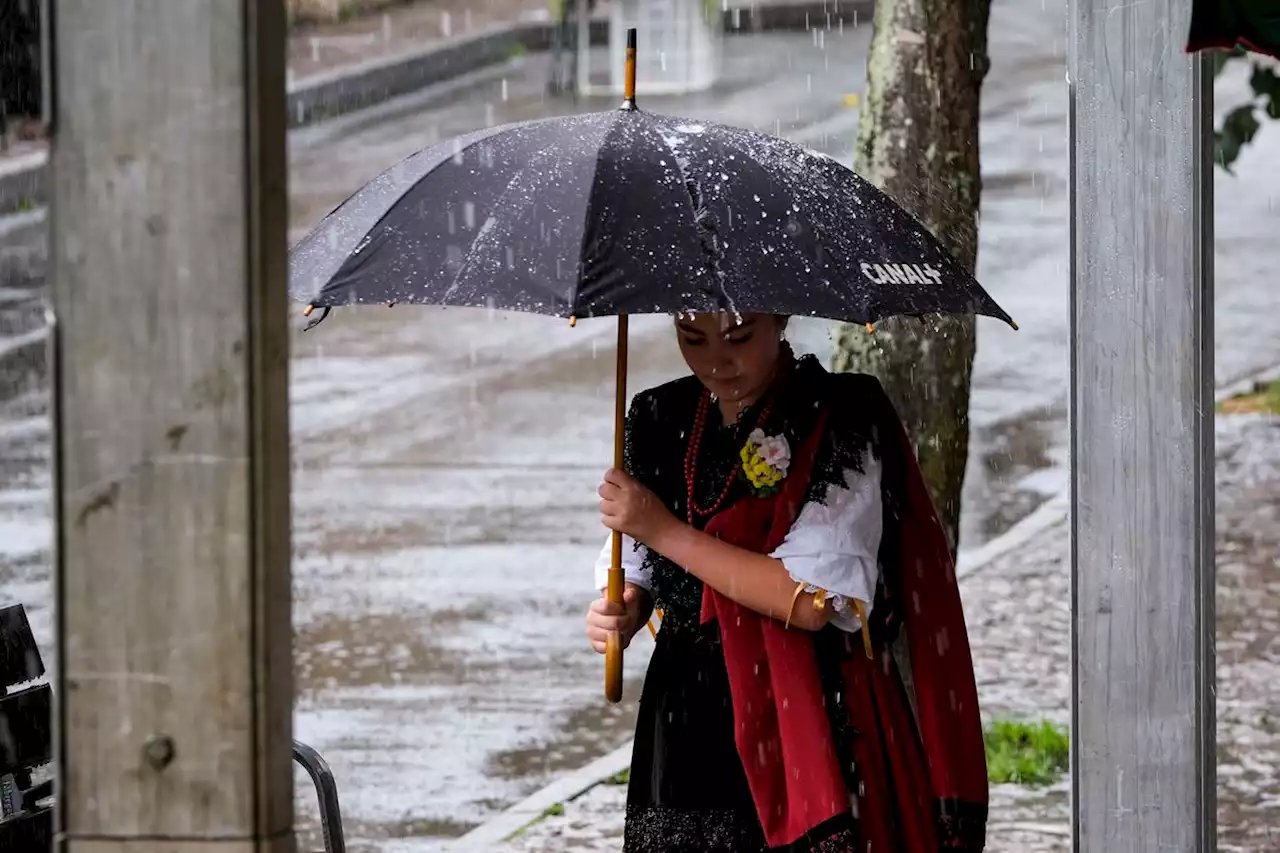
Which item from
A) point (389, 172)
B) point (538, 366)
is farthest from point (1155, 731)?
point (538, 366)

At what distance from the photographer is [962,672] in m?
3.38

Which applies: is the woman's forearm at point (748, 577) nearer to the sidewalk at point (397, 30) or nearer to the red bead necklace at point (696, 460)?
the red bead necklace at point (696, 460)

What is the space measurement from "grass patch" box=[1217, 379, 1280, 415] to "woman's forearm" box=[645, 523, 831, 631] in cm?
919

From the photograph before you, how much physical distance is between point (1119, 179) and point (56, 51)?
7.56 ft

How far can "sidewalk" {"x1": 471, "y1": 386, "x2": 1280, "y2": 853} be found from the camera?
580 cm

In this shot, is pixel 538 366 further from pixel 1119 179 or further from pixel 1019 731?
pixel 1119 179

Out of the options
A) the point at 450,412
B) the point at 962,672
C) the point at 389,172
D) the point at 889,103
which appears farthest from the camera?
the point at 450,412

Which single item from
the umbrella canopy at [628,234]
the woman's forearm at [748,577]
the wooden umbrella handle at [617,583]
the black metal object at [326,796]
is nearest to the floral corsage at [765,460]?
the woman's forearm at [748,577]

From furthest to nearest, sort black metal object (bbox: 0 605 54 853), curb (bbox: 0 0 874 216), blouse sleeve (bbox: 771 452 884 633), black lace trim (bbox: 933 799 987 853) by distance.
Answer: curb (bbox: 0 0 874 216), black metal object (bbox: 0 605 54 853), black lace trim (bbox: 933 799 987 853), blouse sleeve (bbox: 771 452 884 633)

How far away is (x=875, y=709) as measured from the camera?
10.9 ft

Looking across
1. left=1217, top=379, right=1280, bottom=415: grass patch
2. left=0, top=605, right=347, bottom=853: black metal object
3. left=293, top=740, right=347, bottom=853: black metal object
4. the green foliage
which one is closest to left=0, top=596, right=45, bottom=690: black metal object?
left=0, top=605, right=347, bottom=853: black metal object

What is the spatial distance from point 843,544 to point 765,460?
0.73 feet

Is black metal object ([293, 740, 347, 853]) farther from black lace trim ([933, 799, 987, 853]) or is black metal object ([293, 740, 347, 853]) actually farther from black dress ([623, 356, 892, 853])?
black lace trim ([933, 799, 987, 853])

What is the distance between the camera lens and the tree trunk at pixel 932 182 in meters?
5.03
